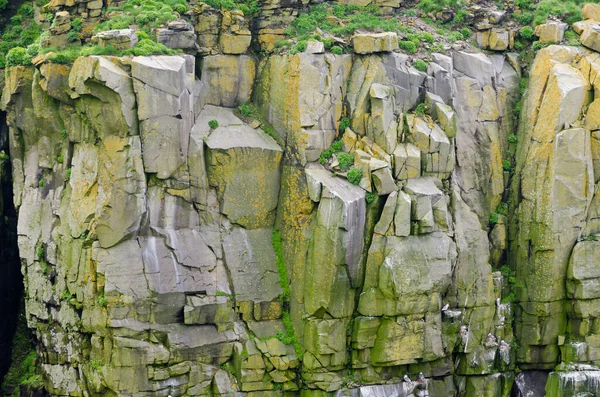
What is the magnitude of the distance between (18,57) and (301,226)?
13965 mm

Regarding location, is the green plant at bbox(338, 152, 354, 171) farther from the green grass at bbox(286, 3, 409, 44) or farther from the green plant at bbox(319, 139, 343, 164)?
the green grass at bbox(286, 3, 409, 44)

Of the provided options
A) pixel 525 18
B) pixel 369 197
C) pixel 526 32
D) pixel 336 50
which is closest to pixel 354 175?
pixel 369 197

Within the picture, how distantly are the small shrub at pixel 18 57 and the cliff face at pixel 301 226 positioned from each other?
41 cm

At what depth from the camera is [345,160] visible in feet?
152

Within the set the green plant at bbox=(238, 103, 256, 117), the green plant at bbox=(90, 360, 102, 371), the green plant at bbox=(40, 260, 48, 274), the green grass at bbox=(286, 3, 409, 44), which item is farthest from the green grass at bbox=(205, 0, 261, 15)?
the green plant at bbox=(90, 360, 102, 371)

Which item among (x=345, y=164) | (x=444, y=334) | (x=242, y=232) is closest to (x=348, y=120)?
(x=345, y=164)

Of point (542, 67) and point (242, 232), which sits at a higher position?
point (542, 67)

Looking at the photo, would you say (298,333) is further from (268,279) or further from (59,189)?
(59,189)

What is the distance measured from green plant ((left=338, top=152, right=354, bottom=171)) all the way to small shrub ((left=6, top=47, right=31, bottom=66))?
1378 cm

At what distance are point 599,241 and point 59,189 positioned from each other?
2215 centimetres

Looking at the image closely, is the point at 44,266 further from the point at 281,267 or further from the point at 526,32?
the point at 526,32

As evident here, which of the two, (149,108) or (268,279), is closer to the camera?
(149,108)

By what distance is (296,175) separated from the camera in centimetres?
4684

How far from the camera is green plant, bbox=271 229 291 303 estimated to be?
4756 centimetres
